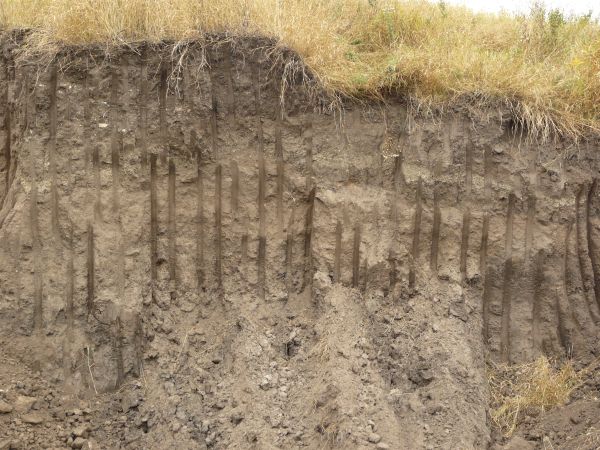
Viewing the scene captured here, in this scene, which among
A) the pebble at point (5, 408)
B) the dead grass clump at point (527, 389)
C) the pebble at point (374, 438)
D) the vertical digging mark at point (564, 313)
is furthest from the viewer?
the vertical digging mark at point (564, 313)

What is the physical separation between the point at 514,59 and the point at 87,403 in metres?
4.22

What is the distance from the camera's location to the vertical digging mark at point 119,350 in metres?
5.63

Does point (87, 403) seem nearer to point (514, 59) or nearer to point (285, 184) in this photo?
point (285, 184)

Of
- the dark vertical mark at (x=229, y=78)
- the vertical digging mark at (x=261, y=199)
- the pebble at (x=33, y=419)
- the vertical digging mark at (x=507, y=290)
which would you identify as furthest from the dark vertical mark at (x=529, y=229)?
the pebble at (x=33, y=419)

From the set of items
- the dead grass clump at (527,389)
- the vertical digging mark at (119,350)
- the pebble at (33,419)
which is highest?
the vertical digging mark at (119,350)

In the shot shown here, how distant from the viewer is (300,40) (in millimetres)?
5859

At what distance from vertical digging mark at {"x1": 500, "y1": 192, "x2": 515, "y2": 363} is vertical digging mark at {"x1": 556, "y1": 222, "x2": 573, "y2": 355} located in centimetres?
38

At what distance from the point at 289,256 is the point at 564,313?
2.13 m

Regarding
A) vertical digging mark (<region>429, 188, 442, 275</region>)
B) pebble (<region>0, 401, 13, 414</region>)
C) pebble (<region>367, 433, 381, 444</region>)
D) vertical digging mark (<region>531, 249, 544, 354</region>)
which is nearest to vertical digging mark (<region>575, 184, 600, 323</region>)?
vertical digging mark (<region>531, 249, 544, 354</region>)

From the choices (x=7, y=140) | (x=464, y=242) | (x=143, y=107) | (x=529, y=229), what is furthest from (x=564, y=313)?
(x=7, y=140)

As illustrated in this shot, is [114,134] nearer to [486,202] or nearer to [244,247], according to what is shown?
[244,247]

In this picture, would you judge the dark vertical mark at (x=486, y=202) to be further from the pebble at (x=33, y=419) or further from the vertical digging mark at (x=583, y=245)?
the pebble at (x=33, y=419)

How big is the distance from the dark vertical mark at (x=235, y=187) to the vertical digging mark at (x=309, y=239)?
0.52 metres

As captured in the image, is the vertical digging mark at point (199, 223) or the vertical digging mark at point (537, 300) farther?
the vertical digging mark at point (537, 300)
